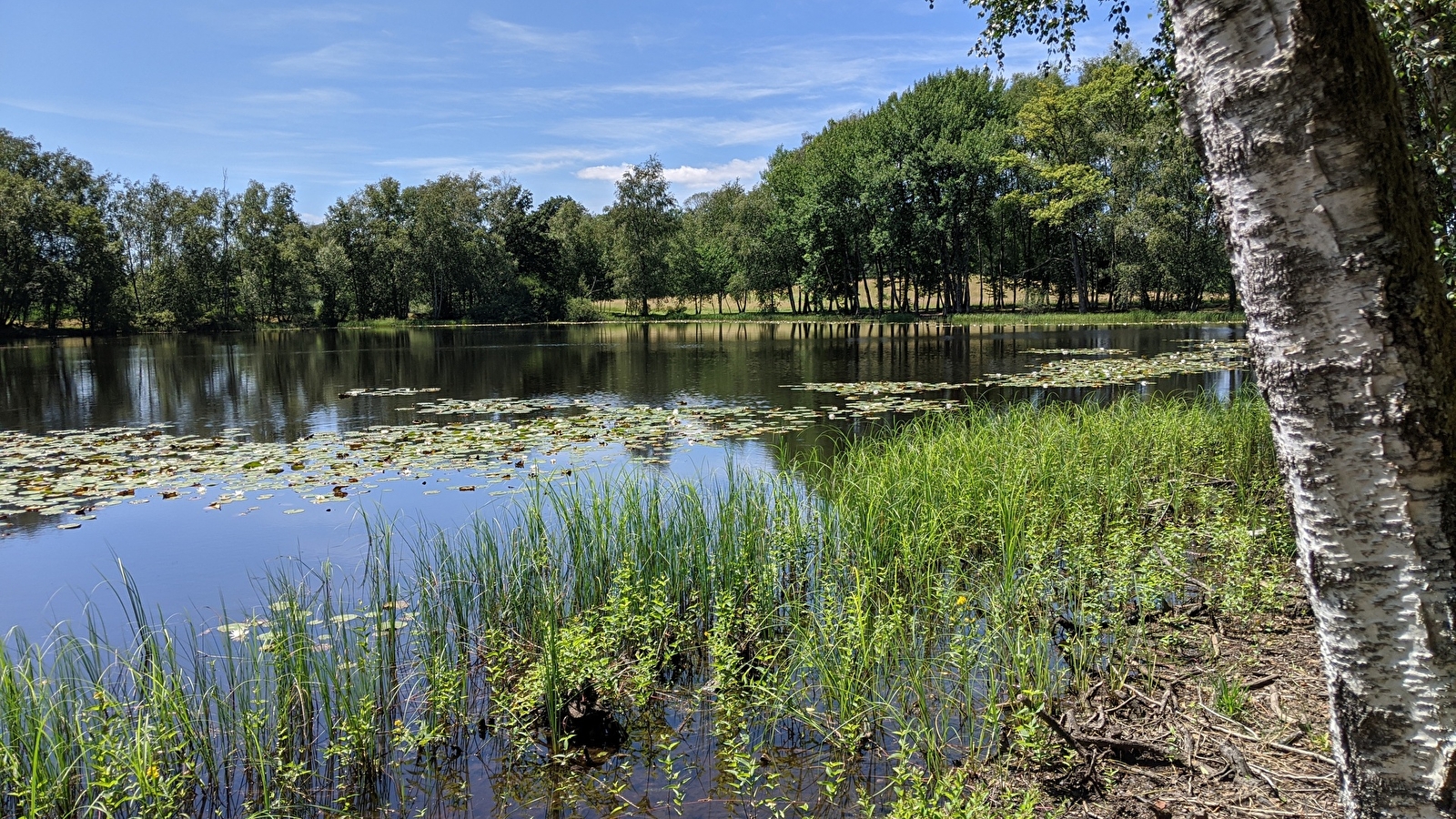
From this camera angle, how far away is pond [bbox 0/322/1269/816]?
3799 mm

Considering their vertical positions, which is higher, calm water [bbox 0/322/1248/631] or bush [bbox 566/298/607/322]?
bush [bbox 566/298/607/322]

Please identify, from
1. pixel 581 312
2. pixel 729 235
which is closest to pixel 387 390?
pixel 729 235

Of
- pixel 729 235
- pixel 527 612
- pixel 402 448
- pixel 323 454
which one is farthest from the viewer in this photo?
pixel 729 235

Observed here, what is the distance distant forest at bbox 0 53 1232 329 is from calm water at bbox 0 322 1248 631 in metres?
7.48

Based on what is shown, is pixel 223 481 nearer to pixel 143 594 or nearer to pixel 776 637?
pixel 143 594

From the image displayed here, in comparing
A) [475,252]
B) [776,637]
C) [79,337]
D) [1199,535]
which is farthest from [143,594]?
[475,252]

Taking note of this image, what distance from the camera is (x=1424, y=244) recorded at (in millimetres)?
1762

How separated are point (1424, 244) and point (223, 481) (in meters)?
11.7

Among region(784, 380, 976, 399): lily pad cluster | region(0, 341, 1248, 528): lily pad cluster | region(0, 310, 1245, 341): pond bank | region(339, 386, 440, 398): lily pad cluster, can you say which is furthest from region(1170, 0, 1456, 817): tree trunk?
region(0, 310, 1245, 341): pond bank

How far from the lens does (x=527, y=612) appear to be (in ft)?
16.6

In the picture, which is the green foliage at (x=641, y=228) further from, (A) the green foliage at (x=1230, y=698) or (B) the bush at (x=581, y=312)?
(A) the green foliage at (x=1230, y=698)

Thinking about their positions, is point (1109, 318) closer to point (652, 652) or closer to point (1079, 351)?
point (1079, 351)

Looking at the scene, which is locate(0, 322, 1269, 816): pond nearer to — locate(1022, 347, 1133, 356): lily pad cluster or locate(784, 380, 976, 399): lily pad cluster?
locate(784, 380, 976, 399): lily pad cluster

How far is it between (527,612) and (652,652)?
3.46 ft
